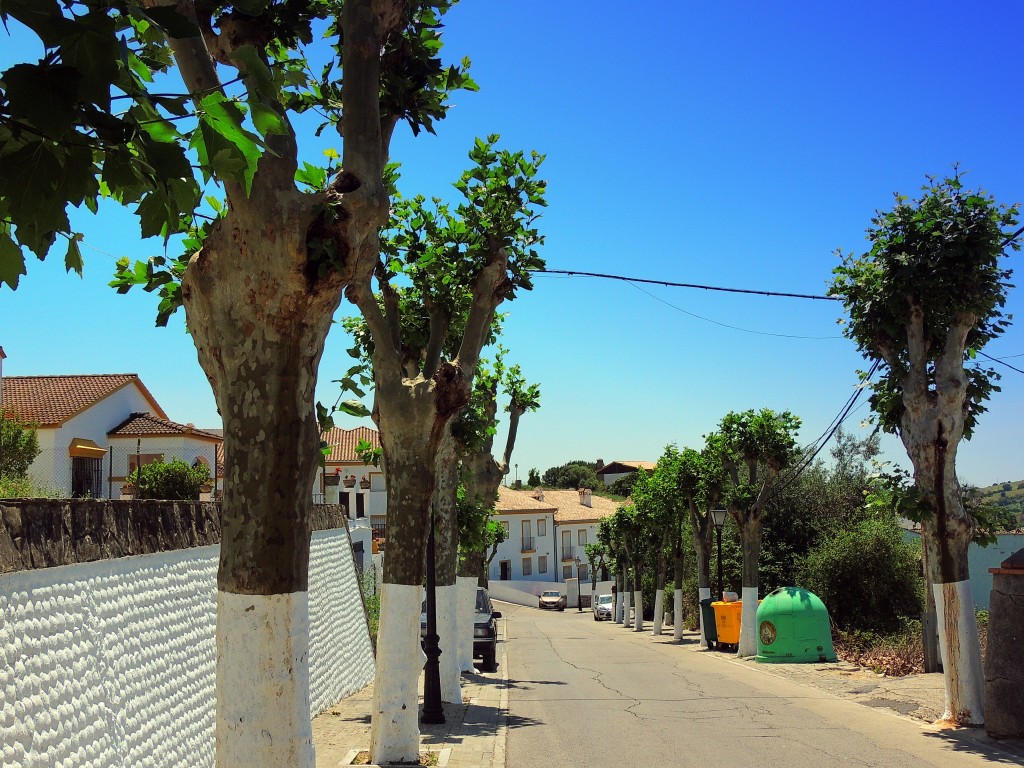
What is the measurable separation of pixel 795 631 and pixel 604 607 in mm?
34449

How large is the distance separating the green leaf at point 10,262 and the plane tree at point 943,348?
11471 mm

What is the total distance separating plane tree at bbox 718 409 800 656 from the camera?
23156 millimetres

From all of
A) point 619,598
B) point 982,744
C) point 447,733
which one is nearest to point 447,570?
point 447,733

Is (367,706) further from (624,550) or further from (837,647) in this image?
(624,550)

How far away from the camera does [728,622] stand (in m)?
25.2

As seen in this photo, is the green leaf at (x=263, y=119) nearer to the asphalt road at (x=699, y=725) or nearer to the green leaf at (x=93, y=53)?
the green leaf at (x=93, y=53)

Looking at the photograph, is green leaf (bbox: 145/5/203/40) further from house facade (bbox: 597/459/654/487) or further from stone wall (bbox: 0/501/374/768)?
house facade (bbox: 597/459/654/487)

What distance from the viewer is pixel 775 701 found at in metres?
15.0

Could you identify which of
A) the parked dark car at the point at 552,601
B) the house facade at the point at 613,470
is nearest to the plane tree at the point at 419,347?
the parked dark car at the point at 552,601

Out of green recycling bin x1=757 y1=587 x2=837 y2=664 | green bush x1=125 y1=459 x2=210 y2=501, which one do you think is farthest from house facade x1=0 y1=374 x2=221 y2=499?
green recycling bin x1=757 y1=587 x2=837 y2=664

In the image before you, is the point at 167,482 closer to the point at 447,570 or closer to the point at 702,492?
the point at 447,570

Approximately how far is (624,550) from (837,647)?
27.1 m

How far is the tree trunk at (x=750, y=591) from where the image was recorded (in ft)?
74.3

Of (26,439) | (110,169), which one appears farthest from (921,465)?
(26,439)
